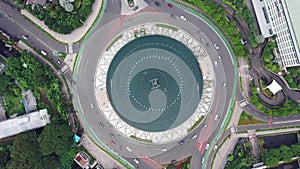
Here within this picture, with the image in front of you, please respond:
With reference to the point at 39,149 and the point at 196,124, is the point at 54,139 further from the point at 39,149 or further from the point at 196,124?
the point at 196,124

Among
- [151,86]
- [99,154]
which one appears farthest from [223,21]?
[99,154]

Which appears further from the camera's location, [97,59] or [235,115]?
[235,115]

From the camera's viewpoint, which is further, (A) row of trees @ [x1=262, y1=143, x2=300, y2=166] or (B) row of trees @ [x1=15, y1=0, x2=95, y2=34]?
(B) row of trees @ [x1=15, y1=0, x2=95, y2=34]

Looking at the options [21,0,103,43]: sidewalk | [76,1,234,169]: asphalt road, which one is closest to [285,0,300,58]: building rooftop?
[76,1,234,169]: asphalt road

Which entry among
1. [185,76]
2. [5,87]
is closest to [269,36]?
[185,76]

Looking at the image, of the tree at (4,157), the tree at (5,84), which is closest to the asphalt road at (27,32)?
the tree at (5,84)

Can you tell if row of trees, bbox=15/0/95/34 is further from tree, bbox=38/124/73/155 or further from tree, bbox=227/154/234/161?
tree, bbox=227/154/234/161

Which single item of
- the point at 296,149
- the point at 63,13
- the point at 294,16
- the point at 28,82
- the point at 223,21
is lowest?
the point at 28,82
